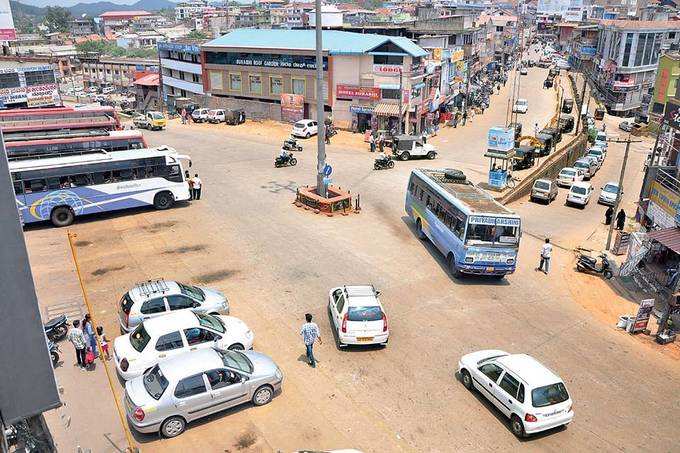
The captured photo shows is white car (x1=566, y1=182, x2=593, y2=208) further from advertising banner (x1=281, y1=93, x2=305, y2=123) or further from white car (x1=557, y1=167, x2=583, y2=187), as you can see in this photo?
advertising banner (x1=281, y1=93, x2=305, y2=123)

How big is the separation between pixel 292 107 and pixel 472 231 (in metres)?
37.5

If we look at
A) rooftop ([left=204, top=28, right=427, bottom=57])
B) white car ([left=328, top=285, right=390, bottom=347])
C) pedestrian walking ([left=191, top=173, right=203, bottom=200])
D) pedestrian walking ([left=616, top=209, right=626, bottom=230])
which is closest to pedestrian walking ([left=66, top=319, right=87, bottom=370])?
white car ([left=328, top=285, right=390, bottom=347])

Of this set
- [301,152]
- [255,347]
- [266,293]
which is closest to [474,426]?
Result: [255,347]

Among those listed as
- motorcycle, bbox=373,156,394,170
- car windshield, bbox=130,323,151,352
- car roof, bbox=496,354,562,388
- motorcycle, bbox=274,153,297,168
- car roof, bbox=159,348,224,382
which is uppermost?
car roof, bbox=159,348,224,382

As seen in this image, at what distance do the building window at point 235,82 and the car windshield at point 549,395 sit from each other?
5308cm

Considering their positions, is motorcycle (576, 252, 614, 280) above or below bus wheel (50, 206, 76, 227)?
below

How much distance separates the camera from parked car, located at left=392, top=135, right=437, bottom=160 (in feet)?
140

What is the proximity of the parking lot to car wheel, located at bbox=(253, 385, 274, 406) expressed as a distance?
0.51 feet

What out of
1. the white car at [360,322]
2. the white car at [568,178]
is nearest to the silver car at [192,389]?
the white car at [360,322]

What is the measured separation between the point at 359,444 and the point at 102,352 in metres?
7.56

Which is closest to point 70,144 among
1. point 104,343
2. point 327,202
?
point 327,202

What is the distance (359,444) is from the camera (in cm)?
1168

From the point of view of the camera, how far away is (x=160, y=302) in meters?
15.2

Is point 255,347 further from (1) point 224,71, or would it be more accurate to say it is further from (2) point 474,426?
(1) point 224,71
